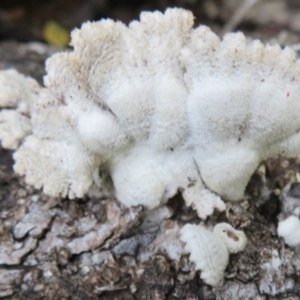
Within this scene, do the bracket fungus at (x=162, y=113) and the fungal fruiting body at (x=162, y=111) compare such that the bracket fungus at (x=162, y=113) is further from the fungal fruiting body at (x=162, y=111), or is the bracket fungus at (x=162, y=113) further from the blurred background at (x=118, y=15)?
the blurred background at (x=118, y=15)

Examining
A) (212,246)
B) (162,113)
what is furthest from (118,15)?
(212,246)

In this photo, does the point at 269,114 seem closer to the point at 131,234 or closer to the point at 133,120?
the point at 133,120

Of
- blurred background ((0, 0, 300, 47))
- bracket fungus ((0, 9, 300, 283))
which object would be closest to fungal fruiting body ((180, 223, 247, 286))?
bracket fungus ((0, 9, 300, 283))

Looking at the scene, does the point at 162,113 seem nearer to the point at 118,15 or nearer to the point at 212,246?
the point at 212,246

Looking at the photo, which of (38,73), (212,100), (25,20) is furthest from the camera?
(25,20)

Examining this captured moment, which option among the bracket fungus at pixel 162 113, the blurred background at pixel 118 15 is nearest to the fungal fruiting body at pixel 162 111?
the bracket fungus at pixel 162 113

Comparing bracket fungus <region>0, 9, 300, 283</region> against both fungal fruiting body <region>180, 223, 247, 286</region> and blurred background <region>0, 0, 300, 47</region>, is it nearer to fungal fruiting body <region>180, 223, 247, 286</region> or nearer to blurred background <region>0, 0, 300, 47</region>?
fungal fruiting body <region>180, 223, 247, 286</region>

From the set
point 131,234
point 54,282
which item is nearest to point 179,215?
point 131,234
